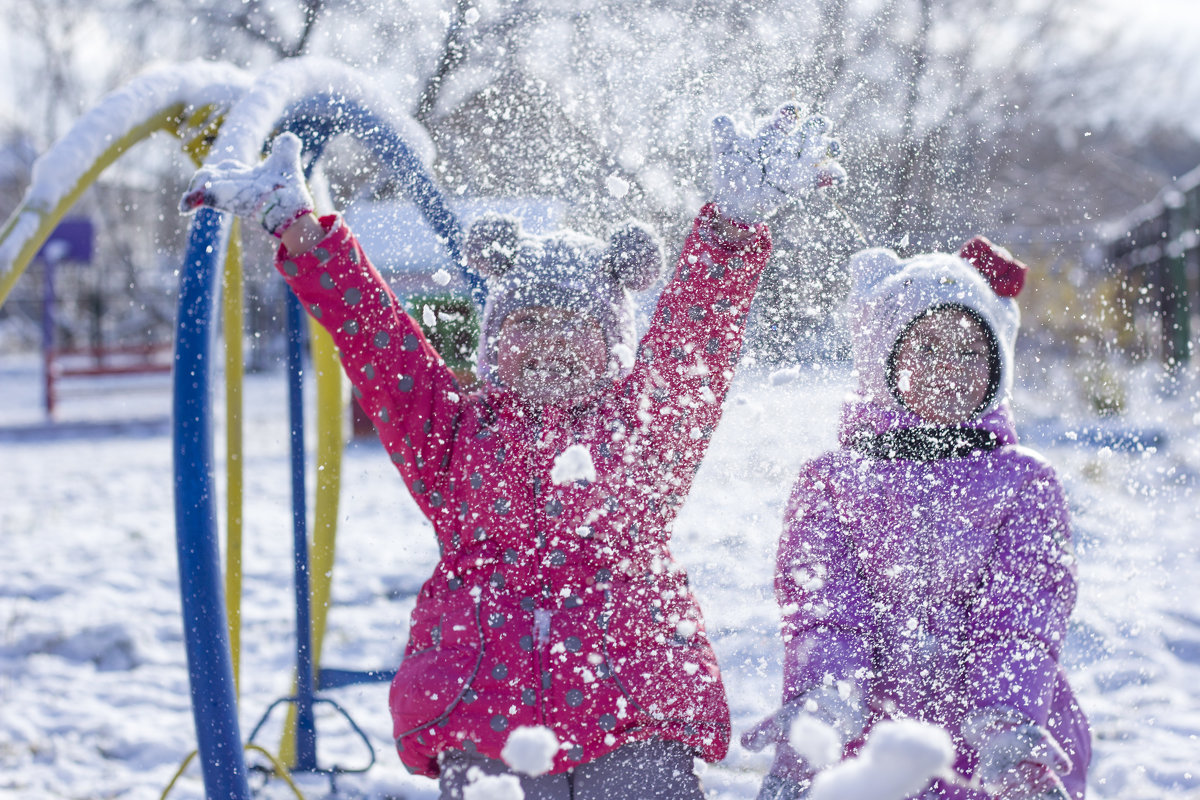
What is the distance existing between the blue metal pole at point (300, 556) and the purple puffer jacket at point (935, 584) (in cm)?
104

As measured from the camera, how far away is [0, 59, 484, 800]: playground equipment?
1.16m

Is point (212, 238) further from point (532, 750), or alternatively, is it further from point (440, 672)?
point (532, 750)

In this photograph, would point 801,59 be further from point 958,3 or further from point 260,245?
point 260,245

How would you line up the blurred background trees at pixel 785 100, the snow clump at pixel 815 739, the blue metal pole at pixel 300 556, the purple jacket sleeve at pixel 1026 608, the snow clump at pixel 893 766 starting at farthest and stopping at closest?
the blue metal pole at pixel 300 556
the blurred background trees at pixel 785 100
the purple jacket sleeve at pixel 1026 608
the snow clump at pixel 815 739
the snow clump at pixel 893 766

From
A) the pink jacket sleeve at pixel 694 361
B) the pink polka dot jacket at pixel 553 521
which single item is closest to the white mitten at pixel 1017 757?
the pink polka dot jacket at pixel 553 521

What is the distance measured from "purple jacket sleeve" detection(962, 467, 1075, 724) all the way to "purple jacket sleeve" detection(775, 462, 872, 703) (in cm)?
15

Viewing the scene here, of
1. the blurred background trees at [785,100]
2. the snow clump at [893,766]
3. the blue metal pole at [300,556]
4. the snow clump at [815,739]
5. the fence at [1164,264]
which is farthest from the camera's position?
the fence at [1164,264]

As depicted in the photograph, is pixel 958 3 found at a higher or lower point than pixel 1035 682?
higher

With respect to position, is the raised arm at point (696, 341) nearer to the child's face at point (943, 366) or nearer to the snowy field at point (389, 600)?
the snowy field at point (389, 600)

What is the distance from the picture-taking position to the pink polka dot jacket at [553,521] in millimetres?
1333

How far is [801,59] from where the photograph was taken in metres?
1.53

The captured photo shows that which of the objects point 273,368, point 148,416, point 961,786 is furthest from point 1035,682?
point 273,368

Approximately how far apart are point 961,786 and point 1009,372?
1.88 feet

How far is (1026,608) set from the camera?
1316 mm
